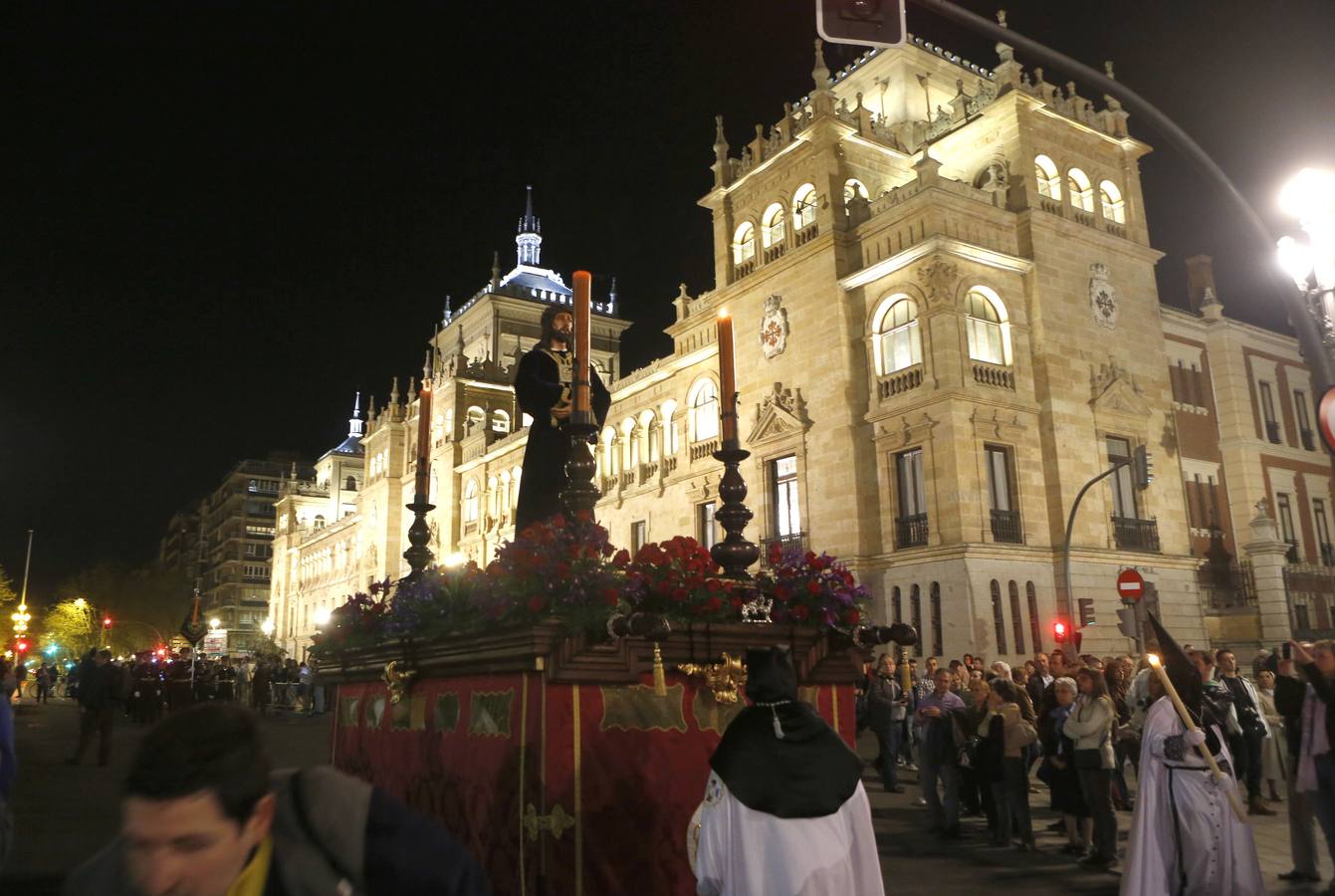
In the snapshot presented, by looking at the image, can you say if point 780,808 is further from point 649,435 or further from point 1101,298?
point 649,435

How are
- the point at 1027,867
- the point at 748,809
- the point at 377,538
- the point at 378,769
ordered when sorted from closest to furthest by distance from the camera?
1. the point at 748,809
2. the point at 378,769
3. the point at 1027,867
4. the point at 377,538

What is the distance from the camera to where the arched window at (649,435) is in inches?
1234

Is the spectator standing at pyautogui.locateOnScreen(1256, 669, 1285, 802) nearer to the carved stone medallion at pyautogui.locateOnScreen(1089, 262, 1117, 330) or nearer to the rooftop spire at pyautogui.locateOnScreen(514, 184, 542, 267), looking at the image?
the carved stone medallion at pyautogui.locateOnScreen(1089, 262, 1117, 330)

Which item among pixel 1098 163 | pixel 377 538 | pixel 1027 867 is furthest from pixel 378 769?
pixel 377 538

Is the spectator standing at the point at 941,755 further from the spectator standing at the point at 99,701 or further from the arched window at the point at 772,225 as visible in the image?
the arched window at the point at 772,225

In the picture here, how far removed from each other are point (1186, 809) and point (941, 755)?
13.4 feet

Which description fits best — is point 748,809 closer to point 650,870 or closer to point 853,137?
point 650,870

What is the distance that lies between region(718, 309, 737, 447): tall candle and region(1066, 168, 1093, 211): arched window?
23225 mm

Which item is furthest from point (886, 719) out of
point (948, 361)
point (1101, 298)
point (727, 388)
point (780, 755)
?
point (1101, 298)

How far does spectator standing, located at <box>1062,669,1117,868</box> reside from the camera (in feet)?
27.0

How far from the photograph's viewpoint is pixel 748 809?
3.81m

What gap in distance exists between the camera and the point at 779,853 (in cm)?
371

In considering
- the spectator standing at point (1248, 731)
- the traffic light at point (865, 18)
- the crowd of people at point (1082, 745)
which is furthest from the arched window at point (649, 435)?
the traffic light at point (865, 18)

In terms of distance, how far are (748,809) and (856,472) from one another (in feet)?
64.2
